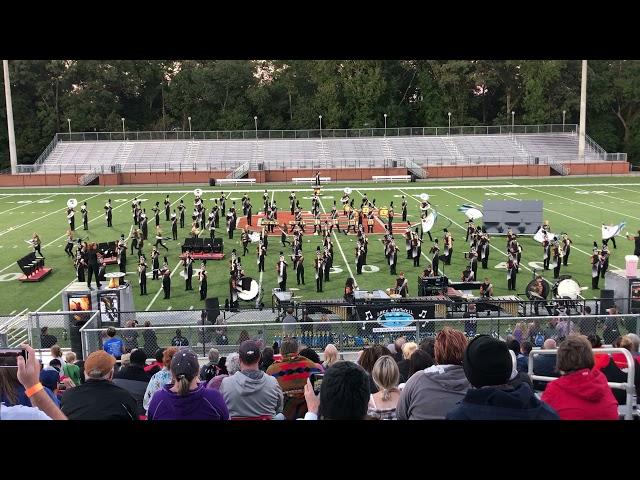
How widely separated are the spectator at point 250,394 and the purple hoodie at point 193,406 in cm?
68

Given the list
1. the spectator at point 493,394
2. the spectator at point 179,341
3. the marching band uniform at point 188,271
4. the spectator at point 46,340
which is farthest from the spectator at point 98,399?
the marching band uniform at point 188,271

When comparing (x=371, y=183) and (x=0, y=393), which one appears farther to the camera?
(x=371, y=183)

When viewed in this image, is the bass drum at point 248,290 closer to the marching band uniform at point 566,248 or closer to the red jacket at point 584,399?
the marching band uniform at point 566,248

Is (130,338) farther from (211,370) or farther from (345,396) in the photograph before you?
(345,396)

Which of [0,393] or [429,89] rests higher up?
[429,89]

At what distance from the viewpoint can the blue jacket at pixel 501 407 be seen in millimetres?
2518

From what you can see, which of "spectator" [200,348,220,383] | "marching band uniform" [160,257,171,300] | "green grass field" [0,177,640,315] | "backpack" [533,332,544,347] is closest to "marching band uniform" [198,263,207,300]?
"green grass field" [0,177,640,315]

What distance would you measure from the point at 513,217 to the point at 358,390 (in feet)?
71.3

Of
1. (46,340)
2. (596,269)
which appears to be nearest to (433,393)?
(46,340)

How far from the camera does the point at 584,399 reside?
10.1 ft

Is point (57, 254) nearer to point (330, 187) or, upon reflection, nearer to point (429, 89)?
point (330, 187)
